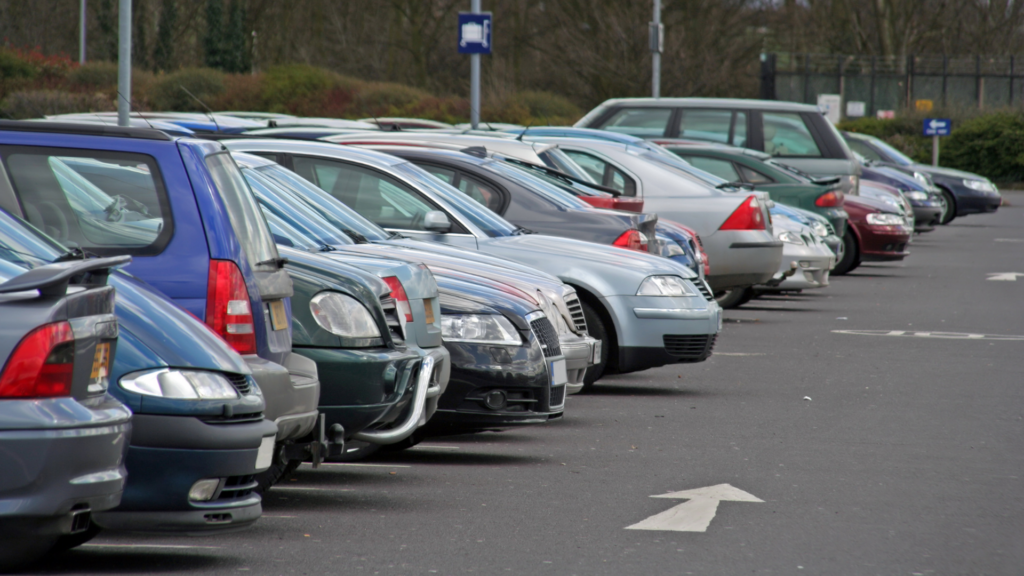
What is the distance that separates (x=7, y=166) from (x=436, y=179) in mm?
4251

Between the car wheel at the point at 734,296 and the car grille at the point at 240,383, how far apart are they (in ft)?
37.0

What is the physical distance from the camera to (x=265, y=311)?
5.35 metres

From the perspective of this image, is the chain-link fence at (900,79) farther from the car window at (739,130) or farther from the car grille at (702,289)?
the car grille at (702,289)

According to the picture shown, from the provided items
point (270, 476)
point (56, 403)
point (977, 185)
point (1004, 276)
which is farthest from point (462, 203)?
point (977, 185)

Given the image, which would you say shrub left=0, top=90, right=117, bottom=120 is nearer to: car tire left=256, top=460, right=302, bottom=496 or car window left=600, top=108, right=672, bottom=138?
car window left=600, top=108, right=672, bottom=138

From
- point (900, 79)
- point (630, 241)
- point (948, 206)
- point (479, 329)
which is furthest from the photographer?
point (900, 79)

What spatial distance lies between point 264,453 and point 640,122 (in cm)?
1658

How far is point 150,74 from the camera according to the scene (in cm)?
4522

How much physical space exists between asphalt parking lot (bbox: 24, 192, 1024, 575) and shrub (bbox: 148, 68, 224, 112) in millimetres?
30897

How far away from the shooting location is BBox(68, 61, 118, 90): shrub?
1642 inches

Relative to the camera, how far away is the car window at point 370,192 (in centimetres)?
884

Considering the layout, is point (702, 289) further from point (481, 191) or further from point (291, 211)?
point (291, 211)

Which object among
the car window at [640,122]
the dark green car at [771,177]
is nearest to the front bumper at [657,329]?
the dark green car at [771,177]

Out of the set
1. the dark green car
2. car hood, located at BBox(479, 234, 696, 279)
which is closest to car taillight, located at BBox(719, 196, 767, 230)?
the dark green car
